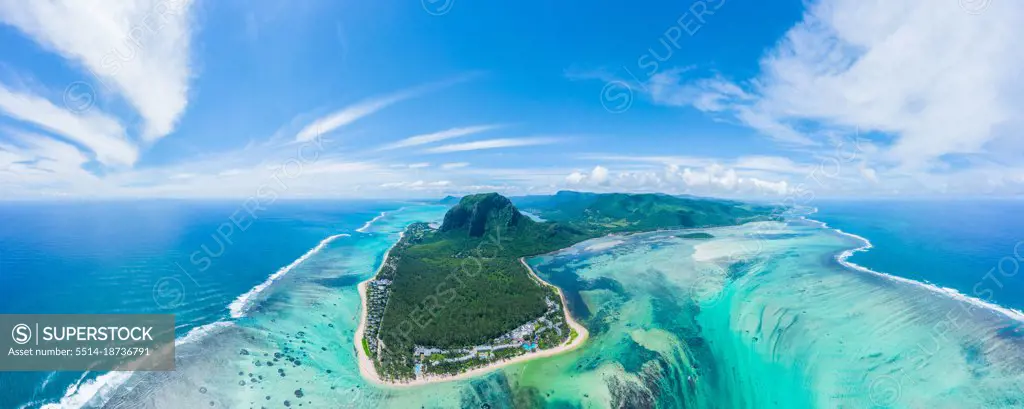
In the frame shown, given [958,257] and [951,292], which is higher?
[958,257]

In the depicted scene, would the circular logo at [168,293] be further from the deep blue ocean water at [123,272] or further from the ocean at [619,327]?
the ocean at [619,327]

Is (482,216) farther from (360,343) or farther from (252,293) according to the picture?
(360,343)

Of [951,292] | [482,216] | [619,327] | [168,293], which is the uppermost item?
[482,216]

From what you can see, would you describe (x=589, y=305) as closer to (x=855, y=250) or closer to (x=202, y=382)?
(x=202, y=382)

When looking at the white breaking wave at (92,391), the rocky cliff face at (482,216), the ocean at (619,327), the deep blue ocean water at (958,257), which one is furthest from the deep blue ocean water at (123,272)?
the deep blue ocean water at (958,257)

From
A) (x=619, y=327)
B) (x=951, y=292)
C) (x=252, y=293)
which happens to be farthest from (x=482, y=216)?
(x=951, y=292)

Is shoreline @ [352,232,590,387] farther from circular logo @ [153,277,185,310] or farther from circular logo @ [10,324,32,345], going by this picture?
circular logo @ [10,324,32,345]

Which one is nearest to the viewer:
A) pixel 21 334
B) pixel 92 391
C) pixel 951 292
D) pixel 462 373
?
pixel 92 391
